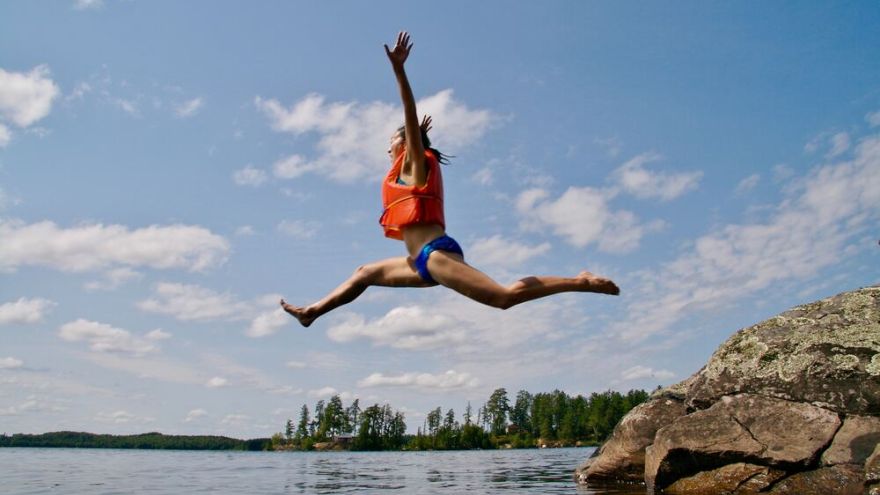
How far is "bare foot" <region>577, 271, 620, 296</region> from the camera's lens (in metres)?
5.20

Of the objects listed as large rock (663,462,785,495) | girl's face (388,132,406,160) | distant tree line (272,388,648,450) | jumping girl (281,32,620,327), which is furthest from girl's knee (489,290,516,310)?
distant tree line (272,388,648,450)

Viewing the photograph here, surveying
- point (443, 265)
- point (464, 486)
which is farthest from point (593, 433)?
point (443, 265)

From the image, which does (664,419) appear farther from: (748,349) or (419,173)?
(419,173)

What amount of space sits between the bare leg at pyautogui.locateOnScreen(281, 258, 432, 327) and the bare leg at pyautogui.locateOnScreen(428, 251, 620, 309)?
1.37ft

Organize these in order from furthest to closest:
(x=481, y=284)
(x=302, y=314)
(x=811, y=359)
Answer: (x=811, y=359)
(x=302, y=314)
(x=481, y=284)

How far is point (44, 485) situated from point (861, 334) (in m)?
19.5

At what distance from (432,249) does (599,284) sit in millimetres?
1408

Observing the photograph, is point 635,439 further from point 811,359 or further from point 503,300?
point 503,300

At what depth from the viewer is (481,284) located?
4891 mm

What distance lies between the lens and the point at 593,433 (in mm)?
115500

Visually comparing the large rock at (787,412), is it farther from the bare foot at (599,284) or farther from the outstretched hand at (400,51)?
the outstretched hand at (400,51)

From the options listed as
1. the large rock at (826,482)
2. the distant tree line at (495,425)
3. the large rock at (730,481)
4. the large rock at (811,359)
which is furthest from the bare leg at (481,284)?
the distant tree line at (495,425)

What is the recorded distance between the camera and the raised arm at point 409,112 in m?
4.89

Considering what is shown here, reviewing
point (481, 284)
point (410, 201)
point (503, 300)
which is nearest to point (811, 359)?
point (503, 300)
